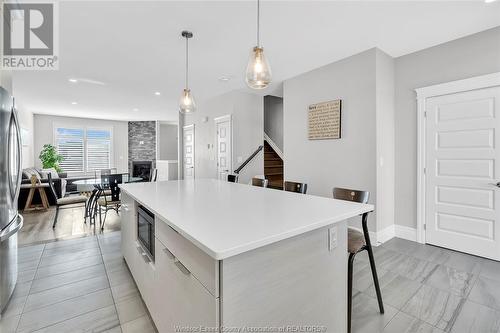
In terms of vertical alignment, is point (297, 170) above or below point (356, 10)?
below

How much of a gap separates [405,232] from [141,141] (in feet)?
32.1

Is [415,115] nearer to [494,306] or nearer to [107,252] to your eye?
[494,306]

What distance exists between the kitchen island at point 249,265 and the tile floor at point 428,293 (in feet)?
1.80

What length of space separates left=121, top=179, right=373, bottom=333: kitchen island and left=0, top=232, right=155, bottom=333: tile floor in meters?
0.35

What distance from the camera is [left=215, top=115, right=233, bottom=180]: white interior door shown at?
5438 mm

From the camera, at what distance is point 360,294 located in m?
2.08

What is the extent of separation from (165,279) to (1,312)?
4.92 feet

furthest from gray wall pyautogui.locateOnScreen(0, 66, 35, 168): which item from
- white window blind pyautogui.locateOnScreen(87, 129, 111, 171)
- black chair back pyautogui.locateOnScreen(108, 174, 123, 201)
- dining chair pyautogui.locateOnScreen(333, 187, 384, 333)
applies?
dining chair pyautogui.locateOnScreen(333, 187, 384, 333)

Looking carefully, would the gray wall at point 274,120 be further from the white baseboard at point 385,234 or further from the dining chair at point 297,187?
the dining chair at point 297,187

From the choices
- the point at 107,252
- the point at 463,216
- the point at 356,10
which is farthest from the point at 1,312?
the point at 463,216

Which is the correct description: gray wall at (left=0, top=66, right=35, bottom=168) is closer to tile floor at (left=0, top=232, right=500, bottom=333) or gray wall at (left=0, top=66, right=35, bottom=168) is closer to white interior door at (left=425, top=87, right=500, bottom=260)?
tile floor at (left=0, top=232, right=500, bottom=333)

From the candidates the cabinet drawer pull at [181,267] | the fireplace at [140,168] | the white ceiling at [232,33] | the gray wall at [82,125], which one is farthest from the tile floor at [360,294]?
the gray wall at [82,125]

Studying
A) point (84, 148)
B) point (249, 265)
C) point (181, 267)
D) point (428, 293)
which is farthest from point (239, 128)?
point (84, 148)

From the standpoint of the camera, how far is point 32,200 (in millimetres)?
5641
